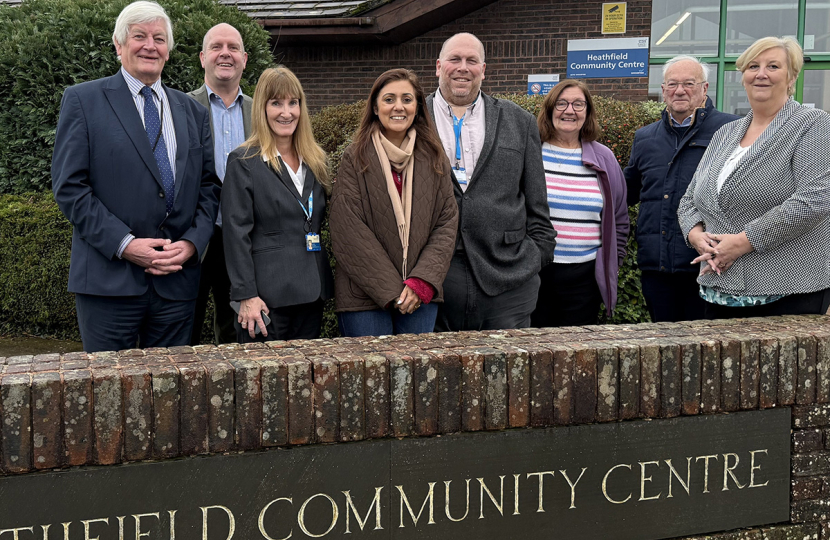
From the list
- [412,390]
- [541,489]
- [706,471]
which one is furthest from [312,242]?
[706,471]

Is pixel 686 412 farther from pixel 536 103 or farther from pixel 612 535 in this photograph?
pixel 536 103

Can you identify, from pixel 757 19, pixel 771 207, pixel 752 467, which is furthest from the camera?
pixel 757 19

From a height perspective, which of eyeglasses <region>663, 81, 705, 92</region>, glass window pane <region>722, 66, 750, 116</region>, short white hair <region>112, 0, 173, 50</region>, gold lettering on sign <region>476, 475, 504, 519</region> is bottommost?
gold lettering on sign <region>476, 475, 504, 519</region>

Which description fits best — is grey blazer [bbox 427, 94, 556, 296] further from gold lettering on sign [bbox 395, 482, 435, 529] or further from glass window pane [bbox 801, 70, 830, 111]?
glass window pane [bbox 801, 70, 830, 111]

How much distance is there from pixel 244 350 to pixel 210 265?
1324 millimetres

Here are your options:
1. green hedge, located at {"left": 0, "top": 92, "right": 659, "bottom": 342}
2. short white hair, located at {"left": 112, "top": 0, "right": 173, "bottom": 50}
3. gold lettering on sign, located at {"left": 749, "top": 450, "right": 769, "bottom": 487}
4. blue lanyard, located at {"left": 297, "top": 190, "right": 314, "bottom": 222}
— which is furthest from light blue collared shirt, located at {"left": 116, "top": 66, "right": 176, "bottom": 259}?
gold lettering on sign, located at {"left": 749, "top": 450, "right": 769, "bottom": 487}

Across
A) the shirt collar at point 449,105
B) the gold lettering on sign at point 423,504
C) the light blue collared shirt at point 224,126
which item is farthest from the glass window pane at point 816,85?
the gold lettering on sign at point 423,504

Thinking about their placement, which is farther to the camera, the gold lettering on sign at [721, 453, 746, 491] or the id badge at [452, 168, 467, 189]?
the id badge at [452, 168, 467, 189]

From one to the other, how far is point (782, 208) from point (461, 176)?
4.23 feet

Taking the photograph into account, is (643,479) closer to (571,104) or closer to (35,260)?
(571,104)

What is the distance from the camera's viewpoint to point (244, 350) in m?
2.38

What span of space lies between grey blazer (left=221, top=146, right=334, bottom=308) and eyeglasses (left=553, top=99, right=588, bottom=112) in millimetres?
1412

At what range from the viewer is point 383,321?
3139mm

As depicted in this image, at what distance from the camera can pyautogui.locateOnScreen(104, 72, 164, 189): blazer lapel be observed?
311 centimetres
